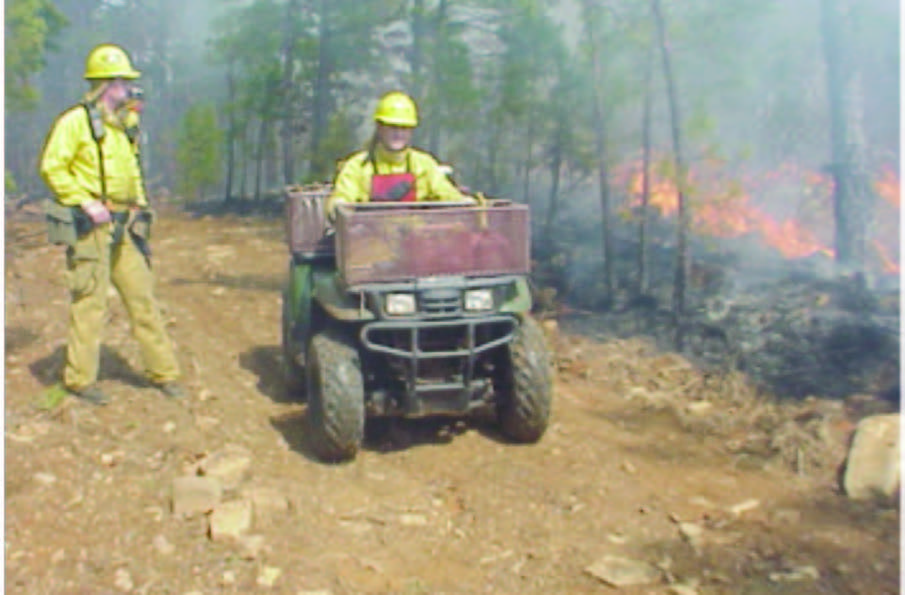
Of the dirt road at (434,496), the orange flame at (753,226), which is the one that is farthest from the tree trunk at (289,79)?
the dirt road at (434,496)

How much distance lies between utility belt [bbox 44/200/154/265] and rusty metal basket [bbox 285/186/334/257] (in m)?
1.04

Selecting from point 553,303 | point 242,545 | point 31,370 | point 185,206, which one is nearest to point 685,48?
point 553,303

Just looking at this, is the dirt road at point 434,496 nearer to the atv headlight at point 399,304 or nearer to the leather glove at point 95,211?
the atv headlight at point 399,304

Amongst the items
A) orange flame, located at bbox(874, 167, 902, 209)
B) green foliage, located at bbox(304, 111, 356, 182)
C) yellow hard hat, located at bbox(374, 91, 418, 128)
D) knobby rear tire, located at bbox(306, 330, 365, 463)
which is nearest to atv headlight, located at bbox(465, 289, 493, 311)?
knobby rear tire, located at bbox(306, 330, 365, 463)

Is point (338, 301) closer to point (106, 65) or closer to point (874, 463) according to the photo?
point (106, 65)

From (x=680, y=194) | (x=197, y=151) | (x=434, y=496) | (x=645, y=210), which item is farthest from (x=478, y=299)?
(x=197, y=151)

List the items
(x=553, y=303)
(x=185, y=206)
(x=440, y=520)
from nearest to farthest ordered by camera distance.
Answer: (x=440, y=520) < (x=553, y=303) < (x=185, y=206)

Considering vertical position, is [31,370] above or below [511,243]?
below

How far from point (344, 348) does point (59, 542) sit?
6.69 ft

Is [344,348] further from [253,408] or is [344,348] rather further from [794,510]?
[794,510]

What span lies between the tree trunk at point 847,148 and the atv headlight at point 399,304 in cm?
1064

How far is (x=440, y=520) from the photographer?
5.30 meters

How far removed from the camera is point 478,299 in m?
5.86

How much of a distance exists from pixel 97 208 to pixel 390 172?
204cm
